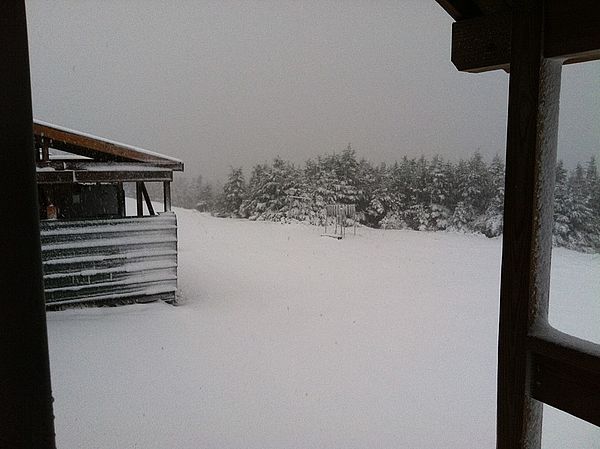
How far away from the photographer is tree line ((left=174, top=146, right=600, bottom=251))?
2239 centimetres

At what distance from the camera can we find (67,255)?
636 cm

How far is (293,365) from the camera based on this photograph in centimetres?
485

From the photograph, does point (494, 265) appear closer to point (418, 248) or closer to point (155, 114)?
point (418, 248)

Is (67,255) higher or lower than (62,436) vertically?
higher

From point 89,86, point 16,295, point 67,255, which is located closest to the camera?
point 16,295

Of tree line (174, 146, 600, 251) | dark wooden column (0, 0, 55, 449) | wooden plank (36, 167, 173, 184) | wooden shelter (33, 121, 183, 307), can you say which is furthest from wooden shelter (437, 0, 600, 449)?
tree line (174, 146, 600, 251)

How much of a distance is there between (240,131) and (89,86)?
10443 millimetres

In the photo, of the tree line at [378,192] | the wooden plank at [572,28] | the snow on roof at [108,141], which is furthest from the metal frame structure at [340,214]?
the wooden plank at [572,28]

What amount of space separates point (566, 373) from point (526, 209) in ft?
1.31

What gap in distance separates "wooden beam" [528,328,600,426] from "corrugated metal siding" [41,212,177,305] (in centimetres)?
637

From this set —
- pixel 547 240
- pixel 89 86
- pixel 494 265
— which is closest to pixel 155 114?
pixel 89 86

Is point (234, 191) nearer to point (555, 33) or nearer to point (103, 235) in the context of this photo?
point (103, 235)

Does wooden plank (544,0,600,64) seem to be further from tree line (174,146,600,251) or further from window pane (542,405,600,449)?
tree line (174,146,600,251)

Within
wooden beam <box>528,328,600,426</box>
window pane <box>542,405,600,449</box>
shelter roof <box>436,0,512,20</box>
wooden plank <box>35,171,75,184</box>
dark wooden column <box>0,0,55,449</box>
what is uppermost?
shelter roof <box>436,0,512,20</box>
